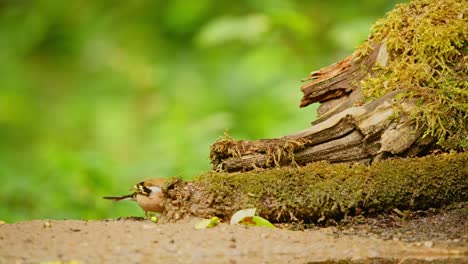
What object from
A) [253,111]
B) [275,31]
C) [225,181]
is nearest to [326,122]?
[225,181]

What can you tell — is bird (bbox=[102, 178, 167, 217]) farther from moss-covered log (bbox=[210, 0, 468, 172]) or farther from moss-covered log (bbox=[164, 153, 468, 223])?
moss-covered log (bbox=[210, 0, 468, 172])

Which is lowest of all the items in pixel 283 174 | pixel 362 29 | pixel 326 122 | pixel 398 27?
pixel 283 174

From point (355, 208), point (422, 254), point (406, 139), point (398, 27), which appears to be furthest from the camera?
point (398, 27)

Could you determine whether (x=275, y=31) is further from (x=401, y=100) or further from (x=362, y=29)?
(x=401, y=100)

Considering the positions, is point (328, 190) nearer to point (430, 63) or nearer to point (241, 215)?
point (241, 215)

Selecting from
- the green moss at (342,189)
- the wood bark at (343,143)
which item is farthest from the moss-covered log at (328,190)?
the wood bark at (343,143)
